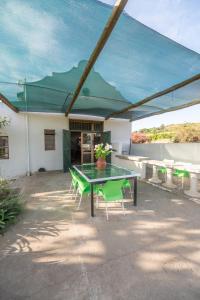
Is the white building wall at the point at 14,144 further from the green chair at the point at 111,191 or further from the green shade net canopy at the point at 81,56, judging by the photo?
the green chair at the point at 111,191

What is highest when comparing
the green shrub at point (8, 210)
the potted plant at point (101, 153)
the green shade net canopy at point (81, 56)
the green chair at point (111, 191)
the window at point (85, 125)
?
the green shade net canopy at point (81, 56)

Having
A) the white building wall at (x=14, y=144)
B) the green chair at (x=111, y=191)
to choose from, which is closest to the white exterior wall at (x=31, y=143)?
the white building wall at (x=14, y=144)

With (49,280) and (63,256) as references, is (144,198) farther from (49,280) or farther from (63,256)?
(49,280)

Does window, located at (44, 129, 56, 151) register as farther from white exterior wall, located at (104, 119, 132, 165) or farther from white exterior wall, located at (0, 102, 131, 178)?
white exterior wall, located at (104, 119, 132, 165)

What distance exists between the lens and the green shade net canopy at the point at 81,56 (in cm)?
215

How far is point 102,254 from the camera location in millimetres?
1898

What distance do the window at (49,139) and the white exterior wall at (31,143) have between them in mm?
146

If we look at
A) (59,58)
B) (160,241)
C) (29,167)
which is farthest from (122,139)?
(160,241)

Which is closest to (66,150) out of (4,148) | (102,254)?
(4,148)

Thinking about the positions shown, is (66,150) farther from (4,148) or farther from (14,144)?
(4,148)

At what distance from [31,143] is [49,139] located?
2.76ft

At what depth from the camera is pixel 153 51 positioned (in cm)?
275

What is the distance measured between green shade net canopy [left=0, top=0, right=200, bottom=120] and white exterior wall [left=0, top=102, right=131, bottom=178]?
76.6 inches

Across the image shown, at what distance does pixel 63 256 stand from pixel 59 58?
11.0 ft
